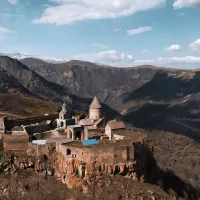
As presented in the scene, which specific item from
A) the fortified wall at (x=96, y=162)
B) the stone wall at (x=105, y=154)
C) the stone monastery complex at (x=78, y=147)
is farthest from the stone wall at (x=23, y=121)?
the stone wall at (x=105, y=154)

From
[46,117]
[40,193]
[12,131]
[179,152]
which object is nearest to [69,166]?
[40,193]

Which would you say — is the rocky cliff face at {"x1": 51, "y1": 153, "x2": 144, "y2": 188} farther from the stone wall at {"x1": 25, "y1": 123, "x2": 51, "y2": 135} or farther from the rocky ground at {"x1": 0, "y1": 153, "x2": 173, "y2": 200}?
the stone wall at {"x1": 25, "y1": 123, "x2": 51, "y2": 135}

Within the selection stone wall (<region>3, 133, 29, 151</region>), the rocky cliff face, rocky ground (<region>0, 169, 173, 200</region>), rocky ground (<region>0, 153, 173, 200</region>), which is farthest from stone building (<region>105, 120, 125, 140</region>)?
stone wall (<region>3, 133, 29, 151</region>)

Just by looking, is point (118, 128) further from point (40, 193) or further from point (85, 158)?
point (40, 193)

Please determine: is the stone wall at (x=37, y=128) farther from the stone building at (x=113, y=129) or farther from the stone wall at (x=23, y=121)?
the stone building at (x=113, y=129)

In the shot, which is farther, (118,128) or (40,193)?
(118,128)

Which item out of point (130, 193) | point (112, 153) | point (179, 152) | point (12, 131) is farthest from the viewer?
point (179, 152)

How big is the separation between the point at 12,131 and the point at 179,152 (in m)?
61.9

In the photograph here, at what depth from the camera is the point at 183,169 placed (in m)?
75.5

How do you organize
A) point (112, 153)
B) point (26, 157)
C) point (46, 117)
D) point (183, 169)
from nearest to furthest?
point (112, 153), point (26, 157), point (46, 117), point (183, 169)

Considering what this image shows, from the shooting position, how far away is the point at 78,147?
39.4 metres

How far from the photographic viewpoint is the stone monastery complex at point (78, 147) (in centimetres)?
3844

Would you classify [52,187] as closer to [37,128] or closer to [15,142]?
[15,142]

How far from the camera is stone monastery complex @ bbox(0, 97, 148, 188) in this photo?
38.4 metres
